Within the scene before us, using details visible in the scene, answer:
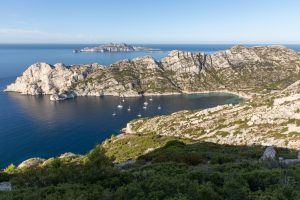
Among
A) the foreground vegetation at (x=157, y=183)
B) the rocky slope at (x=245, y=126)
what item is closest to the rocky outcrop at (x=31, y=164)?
the foreground vegetation at (x=157, y=183)

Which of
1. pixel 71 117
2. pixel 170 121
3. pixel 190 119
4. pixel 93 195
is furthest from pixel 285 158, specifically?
pixel 71 117

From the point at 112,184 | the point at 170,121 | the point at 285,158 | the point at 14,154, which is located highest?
the point at 112,184

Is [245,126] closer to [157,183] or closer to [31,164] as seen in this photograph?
[31,164]

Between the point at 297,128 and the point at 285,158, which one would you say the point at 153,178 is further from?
the point at 297,128

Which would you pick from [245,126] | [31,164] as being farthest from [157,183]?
[245,126]

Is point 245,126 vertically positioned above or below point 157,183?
below

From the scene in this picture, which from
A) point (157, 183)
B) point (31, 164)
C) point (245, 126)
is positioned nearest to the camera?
point (157, 183)

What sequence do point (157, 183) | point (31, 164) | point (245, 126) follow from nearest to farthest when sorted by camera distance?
point (157, 183)
point (31, 164)
point (245, 126)

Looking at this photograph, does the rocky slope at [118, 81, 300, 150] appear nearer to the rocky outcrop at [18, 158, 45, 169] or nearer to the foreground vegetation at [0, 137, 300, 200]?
the foreground vegetation at [0, 137, 300, 200]

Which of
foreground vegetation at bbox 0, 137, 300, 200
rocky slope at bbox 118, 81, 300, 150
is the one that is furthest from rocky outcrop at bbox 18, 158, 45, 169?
rocky slope at bbox 118, 81, 300, 150
